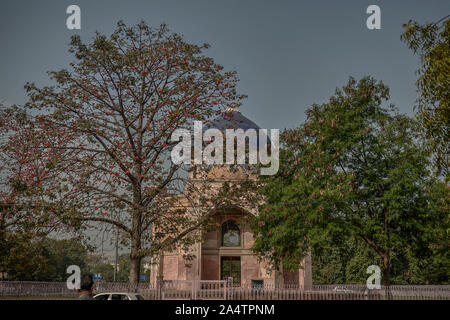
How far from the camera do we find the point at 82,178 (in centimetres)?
1226

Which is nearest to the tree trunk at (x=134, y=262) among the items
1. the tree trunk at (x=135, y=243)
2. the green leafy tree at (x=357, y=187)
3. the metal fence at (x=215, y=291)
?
the tree trunk at (x=135, y=243)

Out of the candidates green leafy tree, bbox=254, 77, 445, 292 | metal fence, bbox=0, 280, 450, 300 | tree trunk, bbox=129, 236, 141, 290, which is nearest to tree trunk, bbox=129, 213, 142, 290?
tree trunk, bbox=129, 236, 141, 290

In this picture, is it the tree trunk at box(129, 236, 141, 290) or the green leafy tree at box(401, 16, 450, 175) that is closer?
the green leafy tree at box(401, 16, 450, 175)

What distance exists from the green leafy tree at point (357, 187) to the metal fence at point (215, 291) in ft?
5.03

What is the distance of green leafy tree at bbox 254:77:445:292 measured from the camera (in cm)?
1698

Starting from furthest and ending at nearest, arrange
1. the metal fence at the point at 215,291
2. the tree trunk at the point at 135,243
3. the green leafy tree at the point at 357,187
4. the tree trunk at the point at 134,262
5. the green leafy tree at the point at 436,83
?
the green leafy tree at the point at 357,187, the metal fence at the point at 215,291, the tree trunk at the point at 134,262, the tree trunk at the point at 135,243, the green leafy tree at the point at 436,83

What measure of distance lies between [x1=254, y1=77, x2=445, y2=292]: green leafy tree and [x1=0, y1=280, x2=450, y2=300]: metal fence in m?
1.53

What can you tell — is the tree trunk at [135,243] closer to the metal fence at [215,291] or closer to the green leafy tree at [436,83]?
the metal fence at [215,291]

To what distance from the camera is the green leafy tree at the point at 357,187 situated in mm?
16984

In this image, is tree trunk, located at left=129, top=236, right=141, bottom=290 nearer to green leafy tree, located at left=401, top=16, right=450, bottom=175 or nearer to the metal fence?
the metal fence

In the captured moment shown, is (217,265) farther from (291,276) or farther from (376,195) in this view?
(376,195)

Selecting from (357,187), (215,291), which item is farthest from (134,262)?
(357,187)

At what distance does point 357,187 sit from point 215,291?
726 cm

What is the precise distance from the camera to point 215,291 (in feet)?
53.2
